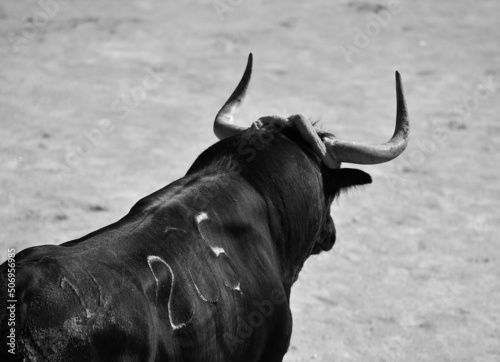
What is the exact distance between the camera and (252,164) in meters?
4.87

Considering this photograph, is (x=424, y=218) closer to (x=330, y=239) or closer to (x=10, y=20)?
(x=330, y=239)

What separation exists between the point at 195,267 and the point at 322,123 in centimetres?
603

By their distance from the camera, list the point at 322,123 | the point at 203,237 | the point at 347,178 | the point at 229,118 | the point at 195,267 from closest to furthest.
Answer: the point at 195,267, the point at 203,237, the point at 347,178, the point at 229,118, the point at 322,123

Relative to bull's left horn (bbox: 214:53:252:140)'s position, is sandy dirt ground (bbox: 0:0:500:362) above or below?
below

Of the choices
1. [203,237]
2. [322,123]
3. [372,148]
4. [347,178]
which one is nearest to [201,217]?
[203,237]

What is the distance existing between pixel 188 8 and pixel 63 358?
1009 cm

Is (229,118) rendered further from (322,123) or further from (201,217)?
(322,123)

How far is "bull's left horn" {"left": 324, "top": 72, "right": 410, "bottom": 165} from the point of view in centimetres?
513

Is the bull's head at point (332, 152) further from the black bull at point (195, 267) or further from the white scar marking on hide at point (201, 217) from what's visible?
the white scar marking on hide at point (201, 217)

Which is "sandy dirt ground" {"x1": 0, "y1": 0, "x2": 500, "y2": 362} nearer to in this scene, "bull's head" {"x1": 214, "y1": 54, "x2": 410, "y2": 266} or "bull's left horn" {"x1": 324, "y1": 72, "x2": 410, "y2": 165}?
"bull's head" {"x1": 214, "y1": 54, "x2": 410, "y2": 266}

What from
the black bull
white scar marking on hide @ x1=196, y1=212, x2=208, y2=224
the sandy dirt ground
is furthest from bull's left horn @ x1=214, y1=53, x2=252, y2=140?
the sandy dirt ground

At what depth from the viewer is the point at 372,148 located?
5.22m

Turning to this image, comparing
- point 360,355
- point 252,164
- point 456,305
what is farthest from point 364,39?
point 252,164

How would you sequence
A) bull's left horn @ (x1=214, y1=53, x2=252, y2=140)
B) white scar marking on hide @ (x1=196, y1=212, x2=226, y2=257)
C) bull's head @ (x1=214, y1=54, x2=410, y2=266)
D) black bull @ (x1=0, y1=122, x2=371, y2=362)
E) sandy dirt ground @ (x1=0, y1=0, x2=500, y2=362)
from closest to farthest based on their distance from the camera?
black bull @ (x1=0, y1=122, x2=371, y2=362)
white scar marking on hide @ (x1=196, y1=212, x2=226, y2=257)
bull's head @ (x1=214, y1=54, x2=410, y2=266)
bull's left horn @ (x1=214, y1=53, x2=252, y2=140)
sandy dirt ground @ (x1=0, y1=0, x2=500, y2=362)
